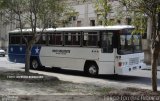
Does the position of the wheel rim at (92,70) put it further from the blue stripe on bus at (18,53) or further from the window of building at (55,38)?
the blue stripe on bus at (18,53)

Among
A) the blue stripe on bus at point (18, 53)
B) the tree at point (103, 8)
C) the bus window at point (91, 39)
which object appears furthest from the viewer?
the blue stripe on bus at point (18, 53)

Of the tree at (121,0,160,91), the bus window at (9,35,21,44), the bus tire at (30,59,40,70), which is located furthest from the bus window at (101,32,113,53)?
the bus window at (9,35,21,44)

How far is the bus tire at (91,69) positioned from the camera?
1984 centimetres

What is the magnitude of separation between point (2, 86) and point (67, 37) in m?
8.71

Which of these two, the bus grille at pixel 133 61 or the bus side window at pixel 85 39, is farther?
the bus side window at pixel 85 39

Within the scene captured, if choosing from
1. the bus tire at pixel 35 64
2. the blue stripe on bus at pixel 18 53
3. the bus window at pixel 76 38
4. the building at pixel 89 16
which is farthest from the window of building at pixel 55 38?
the bus tire at pixel 35 64

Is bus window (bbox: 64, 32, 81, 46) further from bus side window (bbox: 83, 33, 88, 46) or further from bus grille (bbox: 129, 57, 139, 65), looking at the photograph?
bus grille (bbox: 129, 57, 139, 65)

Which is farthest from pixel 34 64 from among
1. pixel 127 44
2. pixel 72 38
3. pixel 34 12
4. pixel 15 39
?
pixel 34 12

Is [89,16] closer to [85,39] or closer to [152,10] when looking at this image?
[85,39]

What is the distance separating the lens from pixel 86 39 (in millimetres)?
20234

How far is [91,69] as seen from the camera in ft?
65.6

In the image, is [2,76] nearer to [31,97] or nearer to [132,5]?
[31,97]

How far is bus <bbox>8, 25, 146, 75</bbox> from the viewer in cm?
1891

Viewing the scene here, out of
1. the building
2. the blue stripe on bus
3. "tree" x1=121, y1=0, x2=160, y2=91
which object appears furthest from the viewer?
the blue stripe on bus
